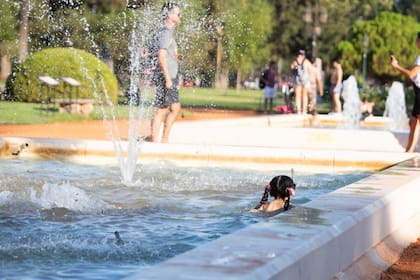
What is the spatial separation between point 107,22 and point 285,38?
3887 cm

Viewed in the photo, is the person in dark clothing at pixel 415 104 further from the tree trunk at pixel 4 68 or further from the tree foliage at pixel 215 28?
the tree trunk at pixel 4 68

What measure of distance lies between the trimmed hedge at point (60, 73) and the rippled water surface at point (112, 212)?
14458mm

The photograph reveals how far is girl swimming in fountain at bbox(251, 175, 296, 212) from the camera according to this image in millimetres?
6375

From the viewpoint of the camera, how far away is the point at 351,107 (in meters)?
20.1

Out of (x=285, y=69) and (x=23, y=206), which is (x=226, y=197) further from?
(x=285, y=69)

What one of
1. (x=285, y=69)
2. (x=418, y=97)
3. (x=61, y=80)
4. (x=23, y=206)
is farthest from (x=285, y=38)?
(x=23, y=206)

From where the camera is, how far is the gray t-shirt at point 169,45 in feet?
35.7

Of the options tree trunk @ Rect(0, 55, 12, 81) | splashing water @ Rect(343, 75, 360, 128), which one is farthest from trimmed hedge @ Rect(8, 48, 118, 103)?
tree trunk @ Rect(0, 55, 12, 81)

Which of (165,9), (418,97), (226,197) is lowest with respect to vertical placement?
(226,197)

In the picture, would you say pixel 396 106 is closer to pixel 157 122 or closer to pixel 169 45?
pixel 157 122

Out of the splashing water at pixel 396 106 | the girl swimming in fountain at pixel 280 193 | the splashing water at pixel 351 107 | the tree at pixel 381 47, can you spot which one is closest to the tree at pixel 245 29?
the tree at pixel 381 47

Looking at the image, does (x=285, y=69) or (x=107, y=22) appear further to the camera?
(x=285, y=69)

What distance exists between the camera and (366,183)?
638 centimetres

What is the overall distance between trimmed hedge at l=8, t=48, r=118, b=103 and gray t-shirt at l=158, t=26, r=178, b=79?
13.2m
